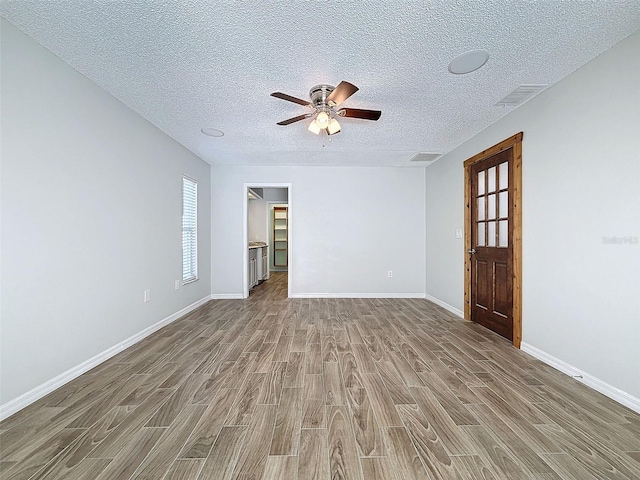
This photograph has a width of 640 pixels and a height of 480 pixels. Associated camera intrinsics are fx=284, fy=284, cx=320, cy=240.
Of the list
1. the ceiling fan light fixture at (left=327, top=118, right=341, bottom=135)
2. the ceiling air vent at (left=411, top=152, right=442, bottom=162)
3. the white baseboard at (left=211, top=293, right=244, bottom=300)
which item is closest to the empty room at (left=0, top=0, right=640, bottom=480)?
the ceiling fan light fixture at (left=327, top=118, right=341, bottom=135)

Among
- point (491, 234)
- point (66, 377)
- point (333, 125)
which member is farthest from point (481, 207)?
point (66, 377)

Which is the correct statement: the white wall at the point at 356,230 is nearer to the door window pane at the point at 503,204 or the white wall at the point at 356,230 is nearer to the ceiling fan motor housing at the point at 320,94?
the door window pane at the point at 503,204

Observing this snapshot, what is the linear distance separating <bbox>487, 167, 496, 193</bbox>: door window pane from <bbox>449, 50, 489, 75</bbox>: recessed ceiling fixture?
1.53 m

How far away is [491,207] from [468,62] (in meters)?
1.89

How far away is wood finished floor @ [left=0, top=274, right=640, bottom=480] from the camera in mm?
1364

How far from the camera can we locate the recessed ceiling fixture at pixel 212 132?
139 inches

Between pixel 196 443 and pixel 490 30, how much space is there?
3024 mm

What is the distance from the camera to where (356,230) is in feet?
17.6

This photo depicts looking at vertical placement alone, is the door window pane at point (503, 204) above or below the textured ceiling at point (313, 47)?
below

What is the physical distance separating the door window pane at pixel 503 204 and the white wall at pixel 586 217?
0.30 m

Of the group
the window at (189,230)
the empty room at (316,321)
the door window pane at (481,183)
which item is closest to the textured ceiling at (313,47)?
the empty room at (316,321)

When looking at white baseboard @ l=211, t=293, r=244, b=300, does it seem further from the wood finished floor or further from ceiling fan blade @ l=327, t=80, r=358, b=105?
ceiling fan blade @ l=327, t=80, r=358, b=105

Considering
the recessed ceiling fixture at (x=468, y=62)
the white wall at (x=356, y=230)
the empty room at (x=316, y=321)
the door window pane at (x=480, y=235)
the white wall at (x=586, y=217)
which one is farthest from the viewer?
the white wall at (x=356, y=230)

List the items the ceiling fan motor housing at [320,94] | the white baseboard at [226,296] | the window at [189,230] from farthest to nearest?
the white baseboard at [226,296]
the window at [189,230]
the ceiling fan motor housing at [320,94]
